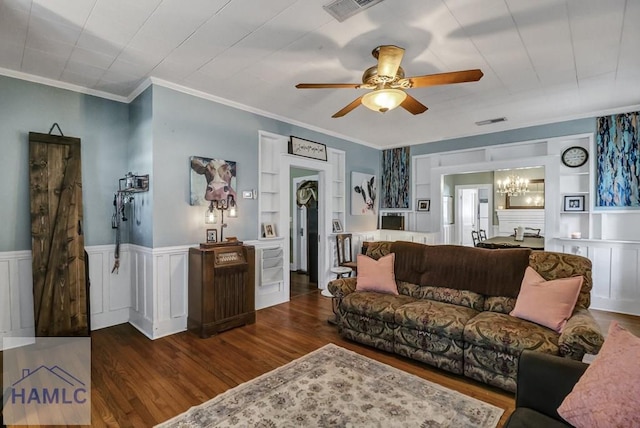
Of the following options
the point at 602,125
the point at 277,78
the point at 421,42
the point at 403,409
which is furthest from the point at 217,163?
the point at 602,125

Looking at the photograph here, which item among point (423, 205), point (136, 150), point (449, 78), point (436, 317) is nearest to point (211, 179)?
point (136, 150)

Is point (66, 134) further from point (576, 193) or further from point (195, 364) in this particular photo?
point (576, 193)

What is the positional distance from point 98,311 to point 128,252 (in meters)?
0.72

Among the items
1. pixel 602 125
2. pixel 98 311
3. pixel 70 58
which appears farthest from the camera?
pixel 602 125

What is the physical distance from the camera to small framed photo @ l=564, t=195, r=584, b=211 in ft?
15.1

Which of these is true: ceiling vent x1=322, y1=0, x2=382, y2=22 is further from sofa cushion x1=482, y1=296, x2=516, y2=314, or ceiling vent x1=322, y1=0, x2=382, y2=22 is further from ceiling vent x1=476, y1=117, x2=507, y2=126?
ceiling vent x1=476, y1=117, x2=507, y2=126

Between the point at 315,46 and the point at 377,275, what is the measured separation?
232 centimetres

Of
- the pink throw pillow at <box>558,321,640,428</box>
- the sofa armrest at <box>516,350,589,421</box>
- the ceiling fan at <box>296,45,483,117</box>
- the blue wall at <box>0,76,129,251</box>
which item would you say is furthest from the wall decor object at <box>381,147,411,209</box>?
the pink throw pillow at <box>558,321,640,428</box>

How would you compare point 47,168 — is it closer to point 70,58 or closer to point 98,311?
point 70,58

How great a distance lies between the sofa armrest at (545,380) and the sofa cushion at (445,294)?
144cm

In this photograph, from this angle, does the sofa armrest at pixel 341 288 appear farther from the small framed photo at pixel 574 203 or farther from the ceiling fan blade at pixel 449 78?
the small framed photo at pixel 574 203

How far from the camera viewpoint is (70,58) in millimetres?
2848

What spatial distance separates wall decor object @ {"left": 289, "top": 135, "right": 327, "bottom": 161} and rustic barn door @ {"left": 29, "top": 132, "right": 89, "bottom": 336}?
2594 mm

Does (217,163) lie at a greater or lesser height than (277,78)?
lesser
